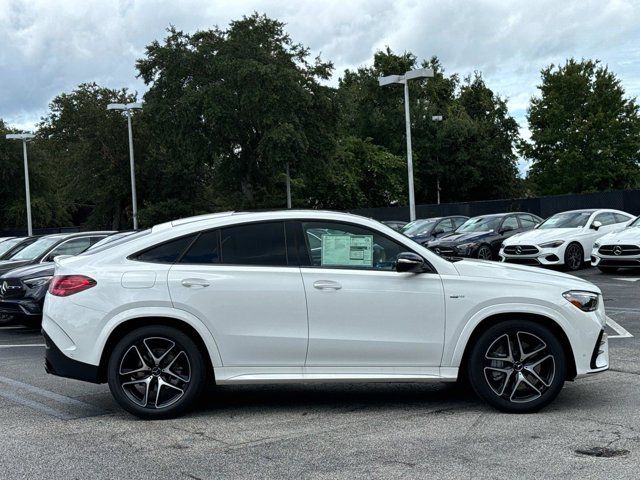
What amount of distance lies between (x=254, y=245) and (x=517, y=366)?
2.22 m

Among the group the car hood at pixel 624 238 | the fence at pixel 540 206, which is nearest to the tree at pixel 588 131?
the fence at pixel 540 206

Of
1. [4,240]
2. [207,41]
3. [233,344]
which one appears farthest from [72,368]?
[207,41]

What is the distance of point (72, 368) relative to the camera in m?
5.92

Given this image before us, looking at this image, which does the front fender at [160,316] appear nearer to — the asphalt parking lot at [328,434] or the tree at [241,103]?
the asphalt parking lot at [328,434]

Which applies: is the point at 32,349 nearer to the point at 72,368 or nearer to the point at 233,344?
the point at 72,368

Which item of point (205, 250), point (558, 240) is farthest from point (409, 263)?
point (558, 240)

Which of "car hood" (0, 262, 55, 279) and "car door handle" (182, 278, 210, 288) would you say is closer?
"car door handle" (182, 278, 210, 288)

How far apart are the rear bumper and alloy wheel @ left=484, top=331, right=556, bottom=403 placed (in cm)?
300

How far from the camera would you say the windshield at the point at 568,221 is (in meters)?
19.4

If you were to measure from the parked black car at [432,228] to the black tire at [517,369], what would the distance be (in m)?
18.2

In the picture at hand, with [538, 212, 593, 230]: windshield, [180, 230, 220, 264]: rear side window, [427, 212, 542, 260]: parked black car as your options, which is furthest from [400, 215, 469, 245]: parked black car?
[180, 230, 220, 264]: rear side window

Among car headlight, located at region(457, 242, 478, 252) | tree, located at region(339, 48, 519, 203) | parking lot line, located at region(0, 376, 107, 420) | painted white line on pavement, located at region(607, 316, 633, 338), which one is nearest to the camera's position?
parking lot line, located at region(0, 376, 107, 420)

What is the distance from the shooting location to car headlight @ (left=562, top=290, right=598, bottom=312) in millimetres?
5941

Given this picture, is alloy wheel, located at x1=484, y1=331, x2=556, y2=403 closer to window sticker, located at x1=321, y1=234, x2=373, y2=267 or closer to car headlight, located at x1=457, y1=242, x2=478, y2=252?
window sticker, located at x1=321, y1=234, x2=373, y2=267
